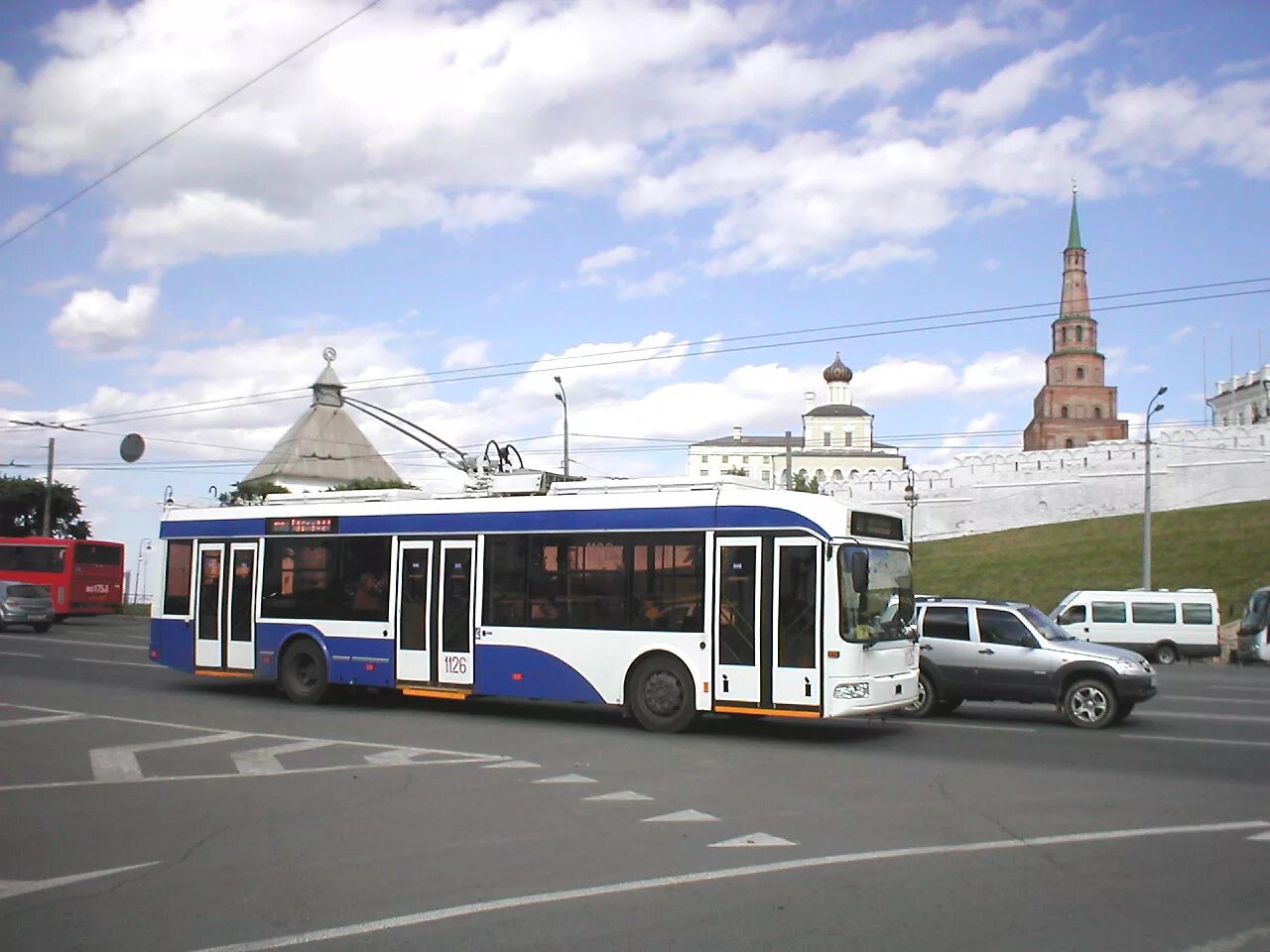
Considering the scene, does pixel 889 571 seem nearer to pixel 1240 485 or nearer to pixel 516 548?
pixel 516 548

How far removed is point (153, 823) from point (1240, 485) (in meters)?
88.0

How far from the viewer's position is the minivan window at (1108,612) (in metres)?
36.4

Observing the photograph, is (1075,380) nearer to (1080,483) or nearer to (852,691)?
(1080,483)

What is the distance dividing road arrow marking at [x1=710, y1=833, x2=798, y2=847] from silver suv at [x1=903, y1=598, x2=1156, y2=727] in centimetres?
747

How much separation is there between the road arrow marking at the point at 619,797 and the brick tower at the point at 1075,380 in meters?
131

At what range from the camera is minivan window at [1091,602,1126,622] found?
3638 cm

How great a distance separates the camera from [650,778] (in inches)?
450

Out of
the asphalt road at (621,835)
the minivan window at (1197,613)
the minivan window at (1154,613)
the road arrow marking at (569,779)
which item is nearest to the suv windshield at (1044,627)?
the asphalt road at (621,835)

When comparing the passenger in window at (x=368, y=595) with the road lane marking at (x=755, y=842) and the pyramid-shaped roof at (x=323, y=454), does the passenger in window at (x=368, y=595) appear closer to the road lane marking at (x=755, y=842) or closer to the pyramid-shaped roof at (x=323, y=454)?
the road lane marking at (x=755, y=842)

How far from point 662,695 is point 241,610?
7551mm

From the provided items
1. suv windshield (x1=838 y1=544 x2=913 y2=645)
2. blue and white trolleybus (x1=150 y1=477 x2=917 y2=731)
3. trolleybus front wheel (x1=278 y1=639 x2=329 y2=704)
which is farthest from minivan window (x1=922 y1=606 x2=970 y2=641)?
trolleybus front wheel (x1=278 y1=639 x2=329 y2=704)

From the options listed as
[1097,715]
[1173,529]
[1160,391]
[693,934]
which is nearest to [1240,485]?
[1173,529]

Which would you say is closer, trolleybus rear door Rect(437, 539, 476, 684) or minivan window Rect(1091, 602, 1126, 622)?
trolleybus rear door Rect(437, 539, 476, 684)

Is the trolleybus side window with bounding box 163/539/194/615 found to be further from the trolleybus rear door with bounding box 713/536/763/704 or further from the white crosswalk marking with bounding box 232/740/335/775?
the trolleybus rear door with bounding box 713/536/763/704
